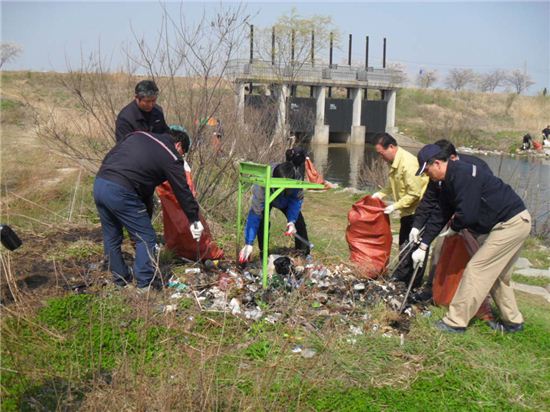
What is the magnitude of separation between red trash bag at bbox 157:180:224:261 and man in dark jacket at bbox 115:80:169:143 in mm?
556

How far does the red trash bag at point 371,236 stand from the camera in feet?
16.6

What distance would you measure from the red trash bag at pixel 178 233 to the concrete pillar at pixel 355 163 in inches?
433

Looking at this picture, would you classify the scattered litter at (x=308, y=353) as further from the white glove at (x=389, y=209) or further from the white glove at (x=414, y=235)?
the white glove at (x=389, y=209)

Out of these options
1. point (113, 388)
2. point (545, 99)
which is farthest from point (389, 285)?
point (545, 99)

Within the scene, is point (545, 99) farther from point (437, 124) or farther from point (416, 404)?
point (416, 404)

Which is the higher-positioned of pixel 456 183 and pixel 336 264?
pixel 456 183

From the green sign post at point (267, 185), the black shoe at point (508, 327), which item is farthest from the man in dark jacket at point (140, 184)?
the black shoe at point (508, 327)

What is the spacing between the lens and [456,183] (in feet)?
12.7

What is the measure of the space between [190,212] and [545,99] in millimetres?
44439

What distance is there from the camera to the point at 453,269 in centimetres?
431

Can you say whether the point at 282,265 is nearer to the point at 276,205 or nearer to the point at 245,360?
the point at 276,205

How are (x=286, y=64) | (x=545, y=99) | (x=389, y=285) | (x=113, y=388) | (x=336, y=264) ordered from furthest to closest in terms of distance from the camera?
(x=545, y=99) → (x=286, y=64) → (x=336, y=264) → (x=389, y=285) → (x=113, y=388)

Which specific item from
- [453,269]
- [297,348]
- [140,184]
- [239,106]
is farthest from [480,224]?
[239,106]

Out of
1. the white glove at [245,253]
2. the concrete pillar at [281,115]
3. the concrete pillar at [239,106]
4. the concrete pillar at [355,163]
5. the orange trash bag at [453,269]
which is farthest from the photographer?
the concrete pillar at [355,163]
